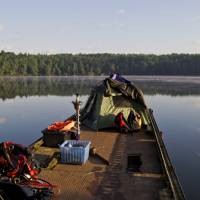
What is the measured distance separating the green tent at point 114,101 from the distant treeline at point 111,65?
3878 inches

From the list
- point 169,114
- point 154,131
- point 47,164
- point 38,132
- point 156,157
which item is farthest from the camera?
point 169,114

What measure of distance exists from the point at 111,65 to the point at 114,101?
113791mm

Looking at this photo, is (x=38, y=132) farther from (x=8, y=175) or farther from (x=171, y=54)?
(x=171, y=54)

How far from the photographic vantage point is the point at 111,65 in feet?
420

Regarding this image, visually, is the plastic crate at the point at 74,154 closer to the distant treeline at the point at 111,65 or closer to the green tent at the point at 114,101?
the green tent at the point at 114,101

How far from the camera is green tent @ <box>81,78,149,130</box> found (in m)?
14.6

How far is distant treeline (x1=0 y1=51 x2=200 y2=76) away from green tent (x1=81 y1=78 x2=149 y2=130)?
323 feet

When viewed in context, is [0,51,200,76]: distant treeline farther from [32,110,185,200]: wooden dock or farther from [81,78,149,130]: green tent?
[32,110,185,200]: wooden dock

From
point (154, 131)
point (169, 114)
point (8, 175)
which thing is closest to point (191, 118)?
point (169, 114)

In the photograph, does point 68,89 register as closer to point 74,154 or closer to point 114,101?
point 114,101

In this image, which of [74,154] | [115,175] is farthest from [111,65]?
[115,175]

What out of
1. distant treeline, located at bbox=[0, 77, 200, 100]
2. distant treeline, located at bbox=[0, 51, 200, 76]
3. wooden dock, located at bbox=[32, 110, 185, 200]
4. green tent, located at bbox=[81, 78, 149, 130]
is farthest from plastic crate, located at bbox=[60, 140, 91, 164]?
distant treeline, located at bbox=[0, 51, 200, 76]

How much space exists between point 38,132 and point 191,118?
38.5 feet

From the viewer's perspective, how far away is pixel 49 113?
2792cm
